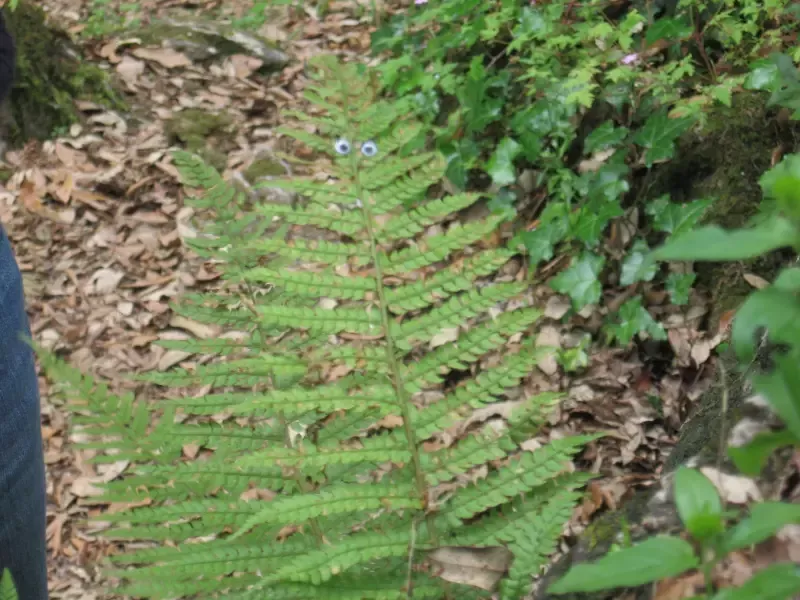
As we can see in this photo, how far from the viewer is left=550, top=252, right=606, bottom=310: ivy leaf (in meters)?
2.82

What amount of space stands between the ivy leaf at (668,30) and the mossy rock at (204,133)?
9.05 ft

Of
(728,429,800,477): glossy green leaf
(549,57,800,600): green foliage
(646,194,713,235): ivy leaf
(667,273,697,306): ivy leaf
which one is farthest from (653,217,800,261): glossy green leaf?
(667,273,697,306): ivy leaf

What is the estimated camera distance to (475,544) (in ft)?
3.21

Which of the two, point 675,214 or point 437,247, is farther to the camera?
point 675,214

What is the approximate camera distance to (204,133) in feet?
15.9

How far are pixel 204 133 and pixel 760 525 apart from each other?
4756 mm

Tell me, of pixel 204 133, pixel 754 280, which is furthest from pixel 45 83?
pixel 754 280

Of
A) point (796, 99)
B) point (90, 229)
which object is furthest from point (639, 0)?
point (90, 229)

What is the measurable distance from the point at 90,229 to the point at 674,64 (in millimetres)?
3454

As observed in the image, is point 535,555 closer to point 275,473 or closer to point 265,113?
point 275,473

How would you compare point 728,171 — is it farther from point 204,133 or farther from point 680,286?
point 204,133

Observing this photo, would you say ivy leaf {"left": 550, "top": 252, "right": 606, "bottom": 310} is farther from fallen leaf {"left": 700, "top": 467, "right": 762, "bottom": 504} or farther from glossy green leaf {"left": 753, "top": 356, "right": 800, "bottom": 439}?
glossy green leaf {"left": 753, "top": 356, "right": 800, "bottom": 439}

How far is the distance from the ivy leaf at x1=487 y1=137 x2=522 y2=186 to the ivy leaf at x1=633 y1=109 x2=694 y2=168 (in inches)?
25.7

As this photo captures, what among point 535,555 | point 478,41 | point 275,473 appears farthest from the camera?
point 478,41
